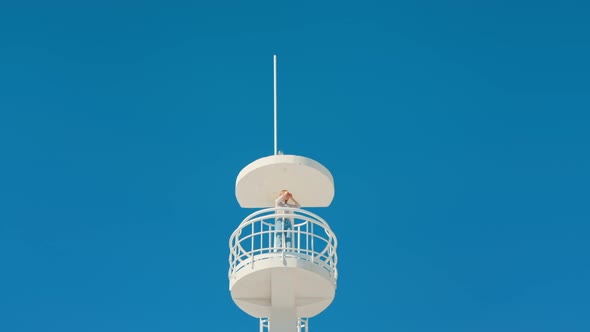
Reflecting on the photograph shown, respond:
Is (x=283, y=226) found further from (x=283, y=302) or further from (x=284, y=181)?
(x=283, y=302)

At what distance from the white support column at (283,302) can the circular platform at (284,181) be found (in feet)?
11.1

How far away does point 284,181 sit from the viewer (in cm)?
2802

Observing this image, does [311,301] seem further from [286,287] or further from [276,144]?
[276,144]

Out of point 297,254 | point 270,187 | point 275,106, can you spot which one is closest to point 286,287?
point 297,254

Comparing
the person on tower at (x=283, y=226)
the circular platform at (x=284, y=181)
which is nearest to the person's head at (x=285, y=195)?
the person on tower at (x=283, y=226)

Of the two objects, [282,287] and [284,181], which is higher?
[284,181]

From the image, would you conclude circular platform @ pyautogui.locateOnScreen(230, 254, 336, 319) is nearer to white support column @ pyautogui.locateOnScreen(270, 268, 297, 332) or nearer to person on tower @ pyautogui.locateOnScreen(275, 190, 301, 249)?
white support column @ pyautogui.locateOnScreen(270, 268, 297, 332)

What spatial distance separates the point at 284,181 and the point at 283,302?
372cm

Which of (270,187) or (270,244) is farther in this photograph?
(270,187)

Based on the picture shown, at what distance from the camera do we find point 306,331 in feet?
87.7

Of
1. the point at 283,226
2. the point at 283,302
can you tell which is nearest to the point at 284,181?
the point at 283,226

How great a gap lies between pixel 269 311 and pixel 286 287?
1063 mm

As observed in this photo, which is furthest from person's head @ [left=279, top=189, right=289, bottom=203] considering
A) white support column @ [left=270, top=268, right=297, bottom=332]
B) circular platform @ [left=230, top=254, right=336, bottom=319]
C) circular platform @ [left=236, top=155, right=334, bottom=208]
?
white support column @ [left=270, top=268, right=297, bottom=332]

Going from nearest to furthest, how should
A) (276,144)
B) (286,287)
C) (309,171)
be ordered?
(286,287) < (309,171) < (276,144)
